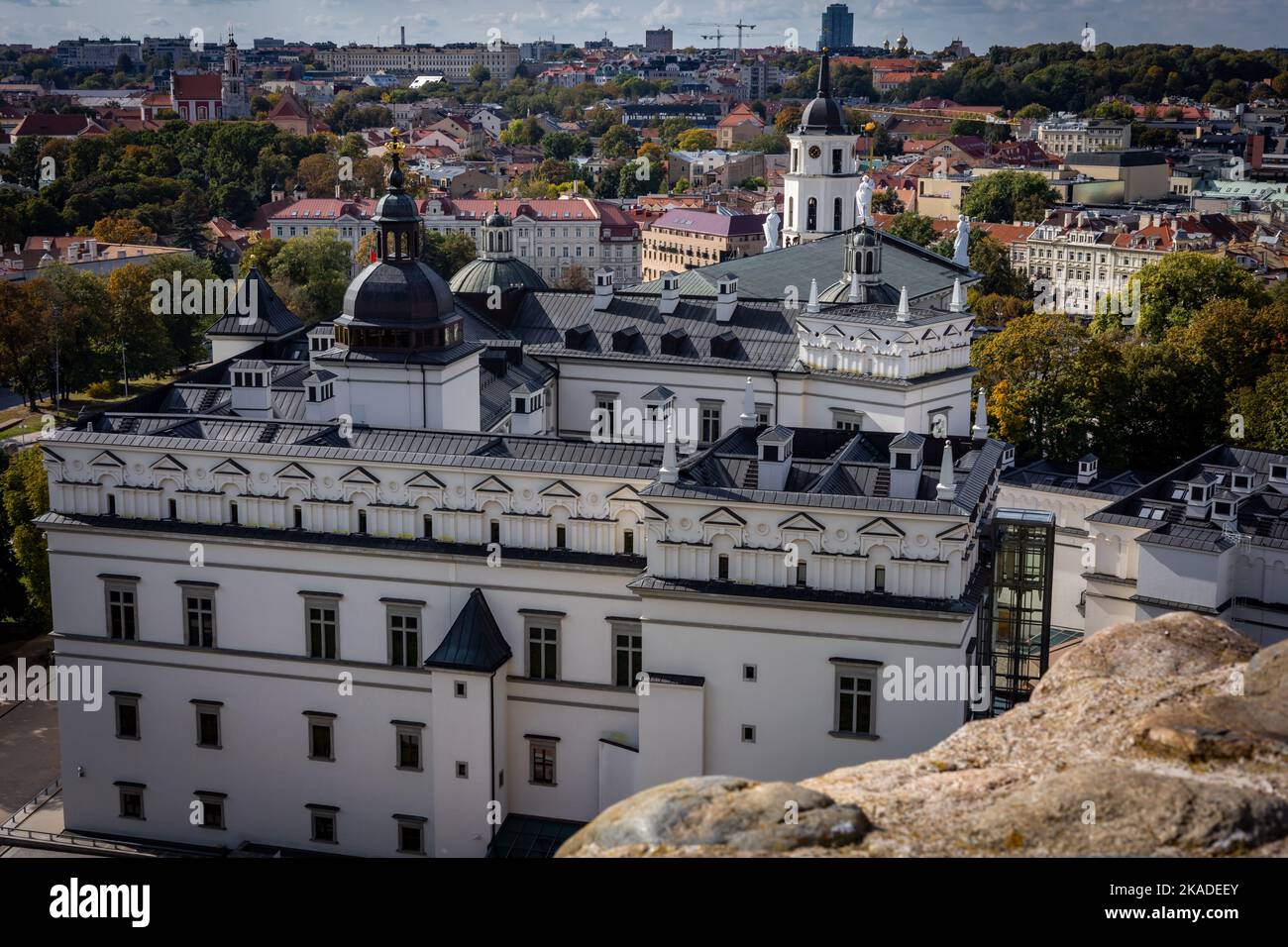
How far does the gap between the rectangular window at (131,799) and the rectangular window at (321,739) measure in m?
5.02

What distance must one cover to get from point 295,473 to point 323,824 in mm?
8790

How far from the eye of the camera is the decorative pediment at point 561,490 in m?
37.6

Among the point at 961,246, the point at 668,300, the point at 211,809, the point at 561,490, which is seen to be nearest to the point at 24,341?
the point at 668,300

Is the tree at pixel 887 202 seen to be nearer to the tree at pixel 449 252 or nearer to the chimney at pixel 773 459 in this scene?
the tree at pixel 449 252

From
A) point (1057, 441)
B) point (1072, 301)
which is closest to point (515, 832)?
point (1057, 441)

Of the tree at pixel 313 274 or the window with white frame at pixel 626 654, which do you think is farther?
the tree at pixel 313 274

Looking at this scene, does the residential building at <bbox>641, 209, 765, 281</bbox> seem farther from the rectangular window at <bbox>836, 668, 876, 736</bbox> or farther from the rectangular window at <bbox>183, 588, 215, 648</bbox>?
the rectangular window at <bbox>836, 668, 876, 736</bbox>

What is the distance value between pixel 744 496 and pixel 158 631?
15.8 m

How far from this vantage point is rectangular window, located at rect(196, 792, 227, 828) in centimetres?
4084

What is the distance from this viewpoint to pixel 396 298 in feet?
150

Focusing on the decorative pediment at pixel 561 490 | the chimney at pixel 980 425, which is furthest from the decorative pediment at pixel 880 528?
the chimney at pixel 980 425

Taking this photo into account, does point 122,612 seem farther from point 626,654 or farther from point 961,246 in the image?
point 961,246

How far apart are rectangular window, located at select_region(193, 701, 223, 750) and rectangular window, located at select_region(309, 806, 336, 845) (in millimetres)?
2985

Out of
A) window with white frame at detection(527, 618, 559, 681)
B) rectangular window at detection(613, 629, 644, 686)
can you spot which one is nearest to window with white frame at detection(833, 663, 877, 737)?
rectangular window at detection(613, 629, 644, 686)
